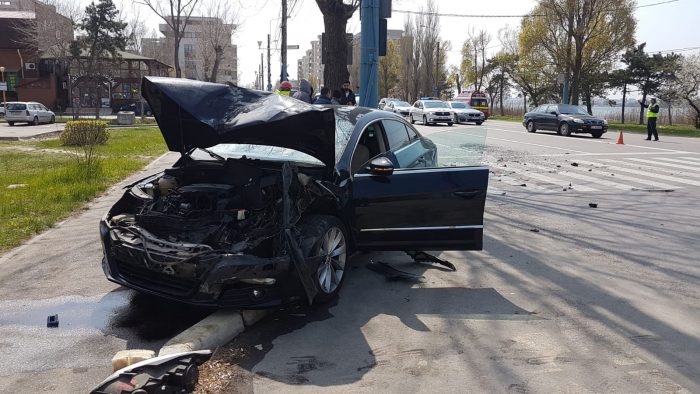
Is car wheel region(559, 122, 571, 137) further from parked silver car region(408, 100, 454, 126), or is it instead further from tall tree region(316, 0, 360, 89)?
tall tree region(316, 0, 360, 89)

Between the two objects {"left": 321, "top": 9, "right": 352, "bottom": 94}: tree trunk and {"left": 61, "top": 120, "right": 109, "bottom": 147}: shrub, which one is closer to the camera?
{"left": 321, "top": 9, "right": 352, "bottom": 94}: tree trunk

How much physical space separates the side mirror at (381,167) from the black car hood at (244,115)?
1.34 feet

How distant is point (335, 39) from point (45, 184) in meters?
7.17

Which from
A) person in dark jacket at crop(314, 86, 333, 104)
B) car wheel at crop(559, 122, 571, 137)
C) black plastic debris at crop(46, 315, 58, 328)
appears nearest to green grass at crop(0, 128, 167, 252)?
black plastic debris at crop(46, 315, 58, 328)

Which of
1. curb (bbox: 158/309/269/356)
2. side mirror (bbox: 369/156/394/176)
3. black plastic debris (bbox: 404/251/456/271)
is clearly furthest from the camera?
black plastic debris (bbox: 404/251/456/271)

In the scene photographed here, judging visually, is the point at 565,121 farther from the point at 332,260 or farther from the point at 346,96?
the point at 332,260

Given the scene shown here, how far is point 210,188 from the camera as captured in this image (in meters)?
5.02

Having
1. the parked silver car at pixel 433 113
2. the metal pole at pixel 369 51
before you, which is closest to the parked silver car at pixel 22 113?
the parked silver car at pixel 433 113

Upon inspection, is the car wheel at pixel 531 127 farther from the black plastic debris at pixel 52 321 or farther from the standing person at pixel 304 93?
the black plastic debris at pixel 52 321

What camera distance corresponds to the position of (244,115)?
15.7ft

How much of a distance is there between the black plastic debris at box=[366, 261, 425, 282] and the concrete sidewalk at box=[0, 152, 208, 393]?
187cm

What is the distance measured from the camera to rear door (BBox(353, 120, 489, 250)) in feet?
17.1

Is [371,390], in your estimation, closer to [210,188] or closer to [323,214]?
[323,214]

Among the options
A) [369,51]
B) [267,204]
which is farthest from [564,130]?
[267,204]
